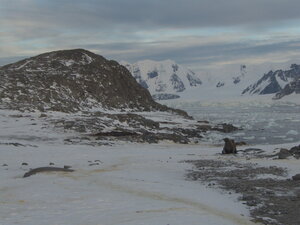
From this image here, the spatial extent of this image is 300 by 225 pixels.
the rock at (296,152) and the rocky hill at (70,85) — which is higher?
the rocky hill at (70,85)

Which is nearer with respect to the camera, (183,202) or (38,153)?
(183,202)

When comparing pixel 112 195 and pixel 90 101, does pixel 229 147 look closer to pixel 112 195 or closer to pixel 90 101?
pixel 112 195

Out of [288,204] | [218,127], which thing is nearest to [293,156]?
[288,204]

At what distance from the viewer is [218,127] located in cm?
7888

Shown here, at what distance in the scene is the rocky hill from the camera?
86.8 meters

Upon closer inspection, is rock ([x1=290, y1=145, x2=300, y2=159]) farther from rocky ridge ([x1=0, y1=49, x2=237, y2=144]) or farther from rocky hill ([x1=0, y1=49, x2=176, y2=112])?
rocky hill ([x1=0, y1=49, x2=176, y2=112])

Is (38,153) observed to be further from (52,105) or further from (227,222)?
(52,105)

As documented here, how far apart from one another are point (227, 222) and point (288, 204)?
11.9 ft

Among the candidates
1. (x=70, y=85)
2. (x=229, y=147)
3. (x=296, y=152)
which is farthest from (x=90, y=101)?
(x=296, y=152)

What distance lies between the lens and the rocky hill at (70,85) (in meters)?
86.8

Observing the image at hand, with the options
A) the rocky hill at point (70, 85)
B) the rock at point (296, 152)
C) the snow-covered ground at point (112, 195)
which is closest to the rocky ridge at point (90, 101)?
the rocky hill at point (70, 85)

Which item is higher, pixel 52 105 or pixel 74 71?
pixel 74 71

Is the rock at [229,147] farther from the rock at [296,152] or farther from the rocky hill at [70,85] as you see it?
the rocky hill at [70,85]

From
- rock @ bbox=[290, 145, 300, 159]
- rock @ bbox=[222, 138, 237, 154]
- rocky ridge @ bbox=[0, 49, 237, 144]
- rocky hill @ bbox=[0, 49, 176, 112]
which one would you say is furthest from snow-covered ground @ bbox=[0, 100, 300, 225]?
rocky hill @ bbox=[0, 49, 176, 112]
